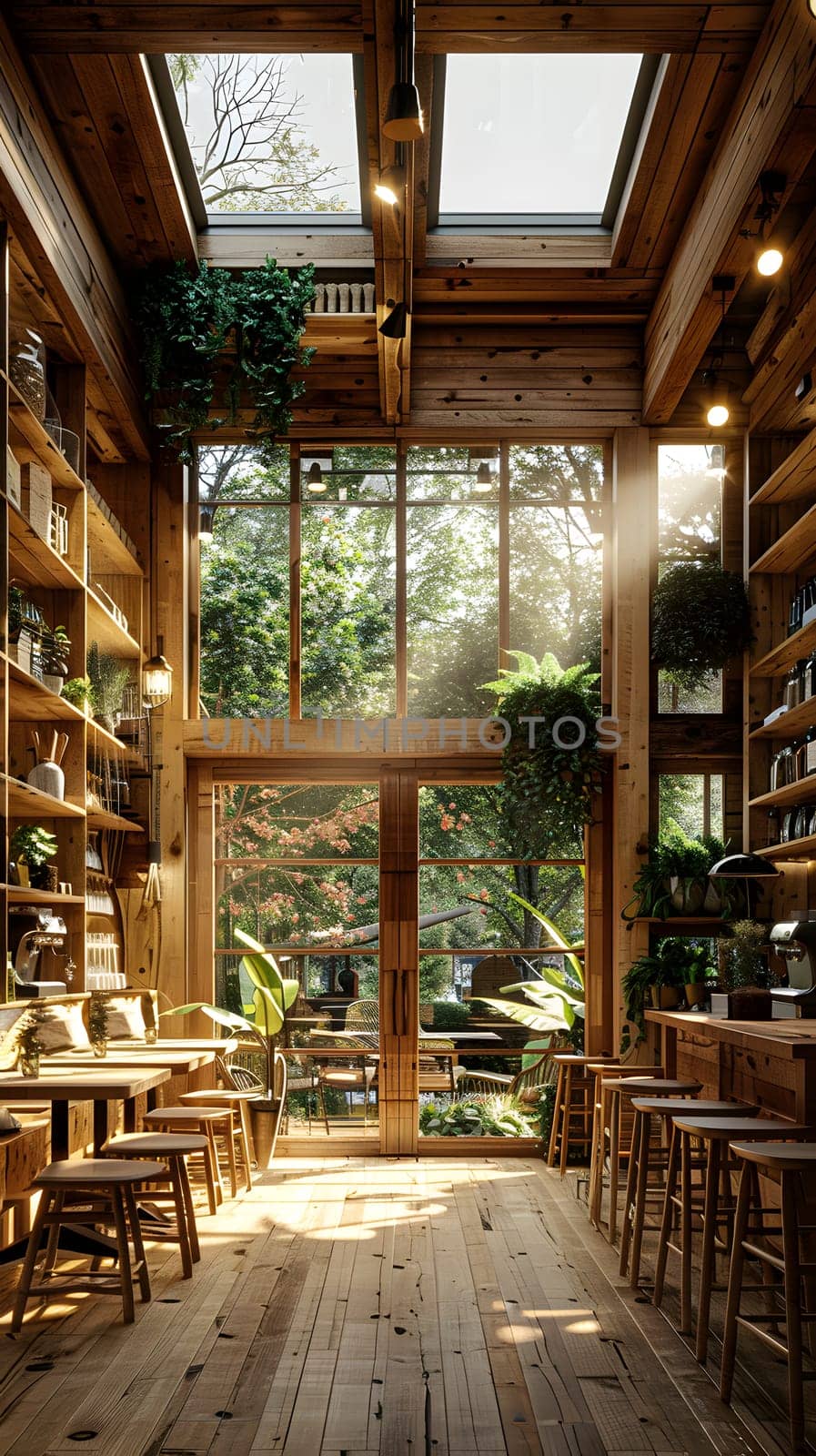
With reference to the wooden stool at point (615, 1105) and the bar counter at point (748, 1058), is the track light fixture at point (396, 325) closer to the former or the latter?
the bar counter at point (748, 1058)

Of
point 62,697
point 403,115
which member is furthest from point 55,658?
point 403,115

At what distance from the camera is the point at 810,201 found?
6316 millimetres

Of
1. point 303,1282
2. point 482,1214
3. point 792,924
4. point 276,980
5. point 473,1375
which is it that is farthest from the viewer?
point 276,980

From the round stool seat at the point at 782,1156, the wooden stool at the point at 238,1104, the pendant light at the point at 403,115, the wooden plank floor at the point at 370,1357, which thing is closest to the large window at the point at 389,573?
the wooden stool at the point at 238,1104

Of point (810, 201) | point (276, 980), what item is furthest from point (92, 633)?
point (810, 201)

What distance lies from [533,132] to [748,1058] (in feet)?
14.0

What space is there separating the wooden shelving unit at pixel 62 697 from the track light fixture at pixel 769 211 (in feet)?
9.73

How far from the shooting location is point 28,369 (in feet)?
18.1

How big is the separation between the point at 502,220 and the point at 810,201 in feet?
5.26

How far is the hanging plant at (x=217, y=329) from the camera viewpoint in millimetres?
6969

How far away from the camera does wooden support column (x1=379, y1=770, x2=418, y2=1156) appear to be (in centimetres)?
771

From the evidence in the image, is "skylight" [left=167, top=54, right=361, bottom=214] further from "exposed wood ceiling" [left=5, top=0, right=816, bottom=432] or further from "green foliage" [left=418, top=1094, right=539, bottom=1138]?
"green foliage" [left=418, top=1094, right=539, bottom=1138]

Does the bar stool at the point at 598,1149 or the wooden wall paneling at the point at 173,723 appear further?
the wooden wall paneling at the point at 173,723

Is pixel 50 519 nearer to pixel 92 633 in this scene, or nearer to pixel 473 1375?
pixel 92 633
